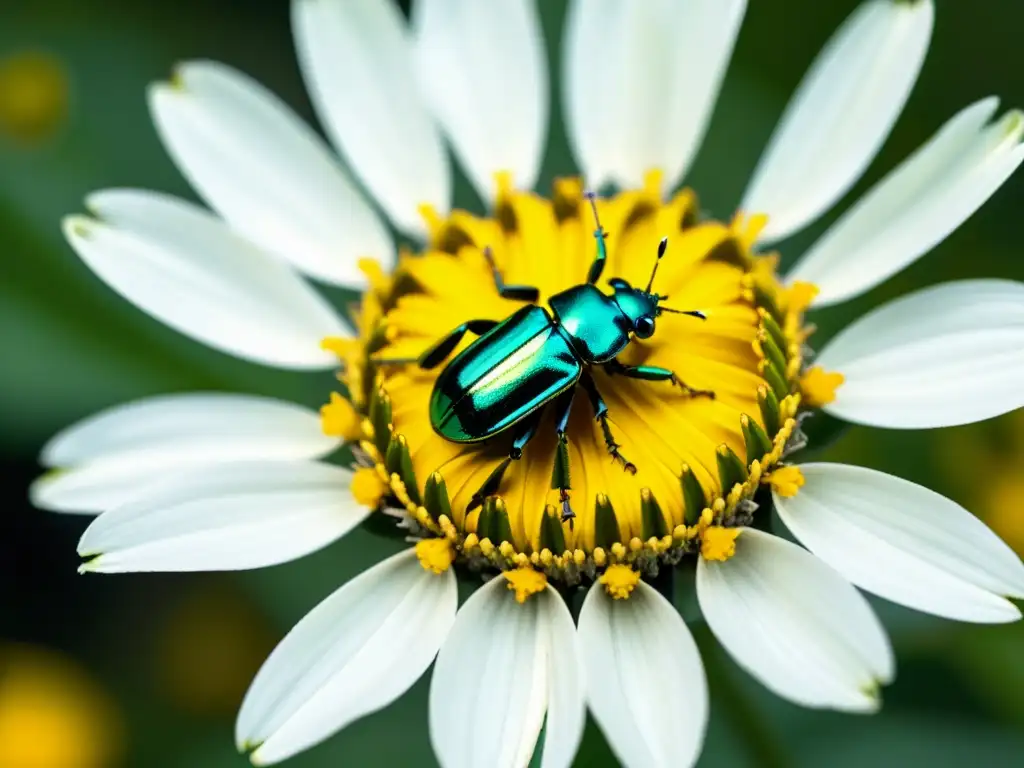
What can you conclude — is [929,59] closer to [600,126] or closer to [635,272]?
[600,126]

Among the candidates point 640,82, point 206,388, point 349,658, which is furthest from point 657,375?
point 206,388

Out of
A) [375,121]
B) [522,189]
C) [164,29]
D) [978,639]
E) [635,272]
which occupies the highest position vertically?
[164,29]

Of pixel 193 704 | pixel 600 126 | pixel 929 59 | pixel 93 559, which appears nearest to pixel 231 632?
pixel 193 704

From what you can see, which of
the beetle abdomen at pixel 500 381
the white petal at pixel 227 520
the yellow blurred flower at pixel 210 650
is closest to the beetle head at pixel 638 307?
the beetle abdomen at pixel 500 381

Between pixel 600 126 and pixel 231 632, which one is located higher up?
pixel 600 126

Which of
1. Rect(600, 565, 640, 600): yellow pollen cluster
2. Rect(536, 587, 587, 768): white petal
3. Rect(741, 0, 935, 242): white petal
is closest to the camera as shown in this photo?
Rect(536, 587, 587, 768): white petal

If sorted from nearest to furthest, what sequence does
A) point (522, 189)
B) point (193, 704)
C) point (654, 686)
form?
1. point (654, 686)
2. point (522, 189)
3. point (193, 704)

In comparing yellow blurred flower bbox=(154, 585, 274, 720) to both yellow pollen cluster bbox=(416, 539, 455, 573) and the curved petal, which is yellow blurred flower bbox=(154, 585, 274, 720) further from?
the curved petal

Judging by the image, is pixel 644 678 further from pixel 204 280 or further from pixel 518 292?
pixel 204 280

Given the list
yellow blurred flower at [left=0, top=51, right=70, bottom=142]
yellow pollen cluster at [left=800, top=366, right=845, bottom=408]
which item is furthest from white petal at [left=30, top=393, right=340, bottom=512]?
yellow blurred flower at [left=0, top=51, right=70, bottom=142]
